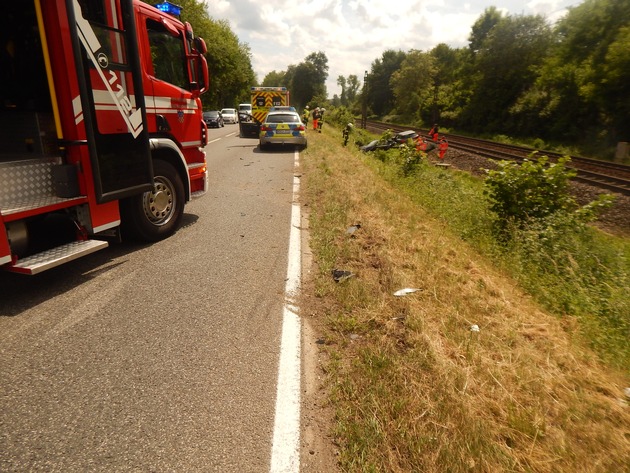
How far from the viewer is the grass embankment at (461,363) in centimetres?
195

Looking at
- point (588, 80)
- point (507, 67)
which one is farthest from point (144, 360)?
point (507, 67)

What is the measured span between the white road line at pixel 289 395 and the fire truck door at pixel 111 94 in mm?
2280

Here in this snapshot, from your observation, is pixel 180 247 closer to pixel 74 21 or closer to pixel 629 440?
pixel 74 21

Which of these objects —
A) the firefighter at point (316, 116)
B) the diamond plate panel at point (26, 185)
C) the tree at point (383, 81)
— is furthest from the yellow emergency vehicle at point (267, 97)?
the tree at point (383, 81)

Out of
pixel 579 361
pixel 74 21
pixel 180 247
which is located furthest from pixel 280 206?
pixel 579 361

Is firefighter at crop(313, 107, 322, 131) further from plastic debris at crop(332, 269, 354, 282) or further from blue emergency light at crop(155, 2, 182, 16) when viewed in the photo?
plastic debris at crop(332, 269, 354, 282)

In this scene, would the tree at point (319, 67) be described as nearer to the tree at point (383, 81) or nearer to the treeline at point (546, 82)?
the tree at point (383, 81)

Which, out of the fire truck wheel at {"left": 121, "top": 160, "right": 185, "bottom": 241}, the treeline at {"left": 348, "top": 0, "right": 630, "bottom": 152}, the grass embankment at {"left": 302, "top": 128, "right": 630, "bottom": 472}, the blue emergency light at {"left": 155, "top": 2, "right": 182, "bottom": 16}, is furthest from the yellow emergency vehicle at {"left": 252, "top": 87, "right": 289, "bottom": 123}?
the grass embankment at {"left": 302, "top": 128, "right": 630, "bottom": 472}

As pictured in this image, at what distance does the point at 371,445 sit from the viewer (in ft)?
6.48

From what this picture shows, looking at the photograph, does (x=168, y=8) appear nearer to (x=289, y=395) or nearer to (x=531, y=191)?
(x=289, y=395)

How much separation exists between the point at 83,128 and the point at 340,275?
10.1ft

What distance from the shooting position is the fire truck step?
329cm

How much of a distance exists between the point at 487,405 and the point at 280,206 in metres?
5.60

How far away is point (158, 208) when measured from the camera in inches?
205
